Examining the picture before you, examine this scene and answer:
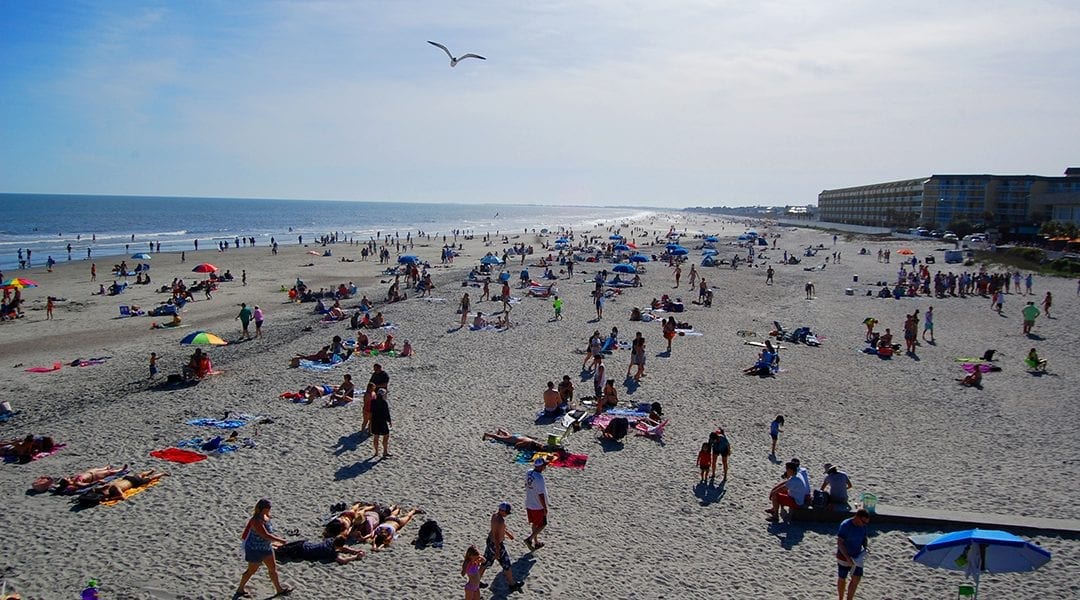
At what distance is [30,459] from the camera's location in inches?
424

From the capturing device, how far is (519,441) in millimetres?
11688

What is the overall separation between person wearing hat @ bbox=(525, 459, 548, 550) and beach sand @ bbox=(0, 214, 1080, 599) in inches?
6.0

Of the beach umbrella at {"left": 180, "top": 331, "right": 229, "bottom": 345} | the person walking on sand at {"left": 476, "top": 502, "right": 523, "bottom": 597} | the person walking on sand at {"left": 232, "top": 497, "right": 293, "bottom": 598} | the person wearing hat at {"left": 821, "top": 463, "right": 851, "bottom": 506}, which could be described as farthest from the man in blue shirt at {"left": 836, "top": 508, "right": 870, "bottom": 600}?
the beach umbrella at {"left": 180, "top": 331, "right": 229, "bottom": 345}

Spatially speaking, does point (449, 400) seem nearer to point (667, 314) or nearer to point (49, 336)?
point (667, 314)

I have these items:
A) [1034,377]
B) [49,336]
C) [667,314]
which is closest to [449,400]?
[667,314]

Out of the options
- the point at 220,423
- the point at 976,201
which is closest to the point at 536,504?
the point at 220,423

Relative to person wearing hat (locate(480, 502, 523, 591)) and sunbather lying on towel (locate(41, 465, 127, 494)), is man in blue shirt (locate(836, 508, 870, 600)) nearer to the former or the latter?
person wearing hat (locate(480, 502, 523, 591))

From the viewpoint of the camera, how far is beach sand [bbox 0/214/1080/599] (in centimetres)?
768

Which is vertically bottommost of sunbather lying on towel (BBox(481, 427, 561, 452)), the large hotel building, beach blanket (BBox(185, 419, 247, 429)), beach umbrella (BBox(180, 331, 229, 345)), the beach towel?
the beach towel

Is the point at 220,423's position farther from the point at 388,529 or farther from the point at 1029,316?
the point at 1029,316

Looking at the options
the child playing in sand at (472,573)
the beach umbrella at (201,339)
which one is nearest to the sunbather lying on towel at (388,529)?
the child playing in sand at (472,573)

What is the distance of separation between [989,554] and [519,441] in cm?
711

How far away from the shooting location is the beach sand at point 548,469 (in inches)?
302

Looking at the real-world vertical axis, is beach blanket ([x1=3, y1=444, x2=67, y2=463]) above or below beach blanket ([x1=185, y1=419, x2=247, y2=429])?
below
